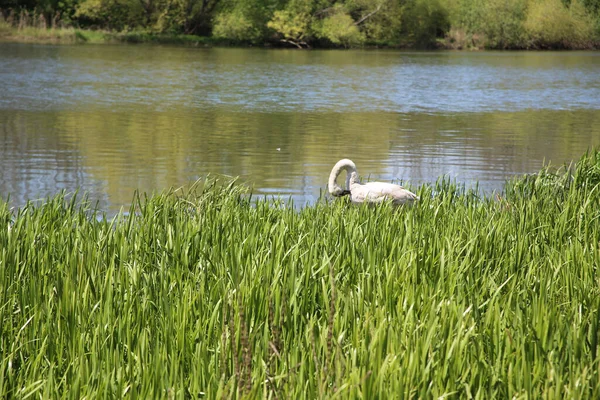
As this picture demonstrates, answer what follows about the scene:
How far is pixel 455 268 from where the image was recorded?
3725mm

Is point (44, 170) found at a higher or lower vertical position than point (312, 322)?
lower

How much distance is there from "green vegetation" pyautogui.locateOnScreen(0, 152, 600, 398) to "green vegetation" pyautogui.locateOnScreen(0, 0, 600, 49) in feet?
151

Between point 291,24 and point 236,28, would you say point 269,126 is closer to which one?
point 236,28

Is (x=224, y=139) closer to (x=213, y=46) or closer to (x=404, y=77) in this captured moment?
(x=404, y=77)

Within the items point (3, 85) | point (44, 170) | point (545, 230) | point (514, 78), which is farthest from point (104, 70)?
point (545, 230)

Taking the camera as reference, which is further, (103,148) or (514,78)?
(514,78)

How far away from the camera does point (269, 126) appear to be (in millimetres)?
14078

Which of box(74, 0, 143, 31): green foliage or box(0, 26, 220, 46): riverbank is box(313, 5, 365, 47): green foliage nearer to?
box(0, 26, 220, 46): riverbank

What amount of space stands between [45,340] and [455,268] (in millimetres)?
1688

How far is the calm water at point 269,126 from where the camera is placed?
9234mm

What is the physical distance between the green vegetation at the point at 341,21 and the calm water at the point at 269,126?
2336 cm

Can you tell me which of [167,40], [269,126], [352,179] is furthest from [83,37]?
[352,179]

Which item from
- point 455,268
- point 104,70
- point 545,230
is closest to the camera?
point 455,268

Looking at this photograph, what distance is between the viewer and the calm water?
30.3 feet
